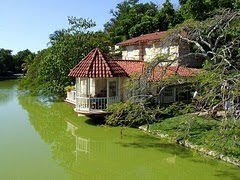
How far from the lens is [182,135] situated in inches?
587

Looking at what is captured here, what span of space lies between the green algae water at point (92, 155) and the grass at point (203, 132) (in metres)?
0.53

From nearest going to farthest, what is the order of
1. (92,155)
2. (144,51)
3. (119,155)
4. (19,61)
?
(119,155), (92,155), (144,51), (19,61)

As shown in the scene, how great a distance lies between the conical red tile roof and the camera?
65.5ft

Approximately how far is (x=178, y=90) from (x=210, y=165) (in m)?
11.6

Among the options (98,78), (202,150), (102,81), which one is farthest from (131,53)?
(202,150)

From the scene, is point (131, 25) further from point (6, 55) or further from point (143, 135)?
point (6, 55)

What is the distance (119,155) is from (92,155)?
1.03m

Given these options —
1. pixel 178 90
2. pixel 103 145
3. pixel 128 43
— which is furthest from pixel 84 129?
pixel 128 43

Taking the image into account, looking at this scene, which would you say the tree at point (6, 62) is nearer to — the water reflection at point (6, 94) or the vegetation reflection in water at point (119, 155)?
the water reflection at point (6, 94)

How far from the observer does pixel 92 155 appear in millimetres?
14320

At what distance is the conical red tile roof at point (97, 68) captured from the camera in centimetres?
1995

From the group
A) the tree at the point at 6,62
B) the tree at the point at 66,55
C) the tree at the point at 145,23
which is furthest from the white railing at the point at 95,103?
the tree at the point at 6,62

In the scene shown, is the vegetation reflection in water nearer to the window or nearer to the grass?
the grass

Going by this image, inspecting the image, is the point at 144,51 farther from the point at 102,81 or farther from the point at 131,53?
the point at 102,81
